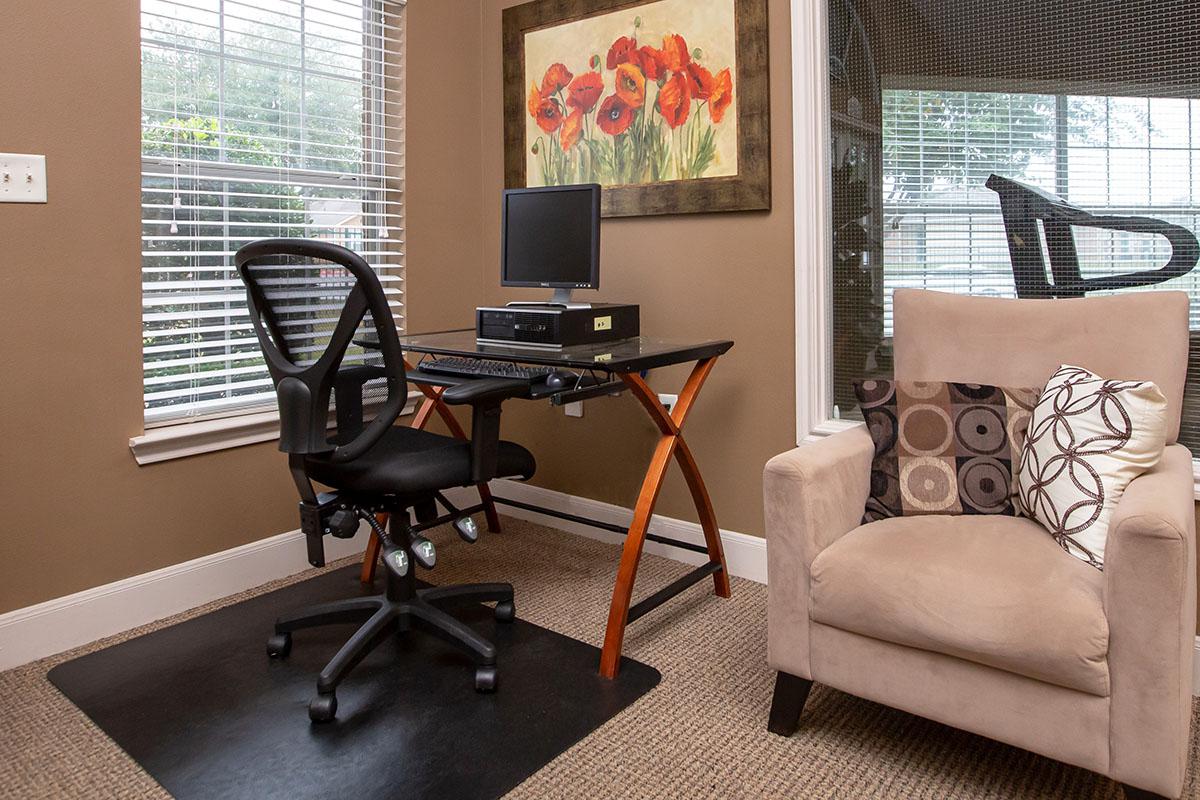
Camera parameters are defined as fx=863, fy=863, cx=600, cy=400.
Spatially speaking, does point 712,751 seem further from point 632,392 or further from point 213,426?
point 213,426

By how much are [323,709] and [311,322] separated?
85 cm

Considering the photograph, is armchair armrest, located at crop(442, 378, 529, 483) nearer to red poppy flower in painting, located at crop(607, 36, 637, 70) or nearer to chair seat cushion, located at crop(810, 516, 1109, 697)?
chair seat cushion, located at crop(810, 516, 1109, 697)

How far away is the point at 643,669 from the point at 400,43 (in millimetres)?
2305

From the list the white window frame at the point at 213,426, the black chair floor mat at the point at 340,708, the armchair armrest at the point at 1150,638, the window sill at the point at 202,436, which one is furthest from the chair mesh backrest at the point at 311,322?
the armchair armrest at the point at 1150,638

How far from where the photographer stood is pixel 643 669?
217 centimetres

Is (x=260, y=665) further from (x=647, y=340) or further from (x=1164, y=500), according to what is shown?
(x=1164, y=500)

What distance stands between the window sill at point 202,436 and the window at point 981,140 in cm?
175

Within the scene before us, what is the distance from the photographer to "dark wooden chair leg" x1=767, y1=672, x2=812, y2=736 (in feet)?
6.09

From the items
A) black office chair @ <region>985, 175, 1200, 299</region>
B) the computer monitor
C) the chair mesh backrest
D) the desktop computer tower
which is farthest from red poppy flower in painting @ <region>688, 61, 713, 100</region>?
the chair mesh backrest

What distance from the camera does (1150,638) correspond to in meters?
1.39

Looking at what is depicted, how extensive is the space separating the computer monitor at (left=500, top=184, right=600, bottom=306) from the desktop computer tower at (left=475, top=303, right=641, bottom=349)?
133 millimetres

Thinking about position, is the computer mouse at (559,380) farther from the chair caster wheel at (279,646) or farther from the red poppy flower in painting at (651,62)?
the red poppy flower in painting at (651,62)

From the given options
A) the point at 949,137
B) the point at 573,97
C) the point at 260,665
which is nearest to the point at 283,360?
the point at 260,665

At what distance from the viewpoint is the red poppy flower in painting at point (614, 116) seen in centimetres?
294
